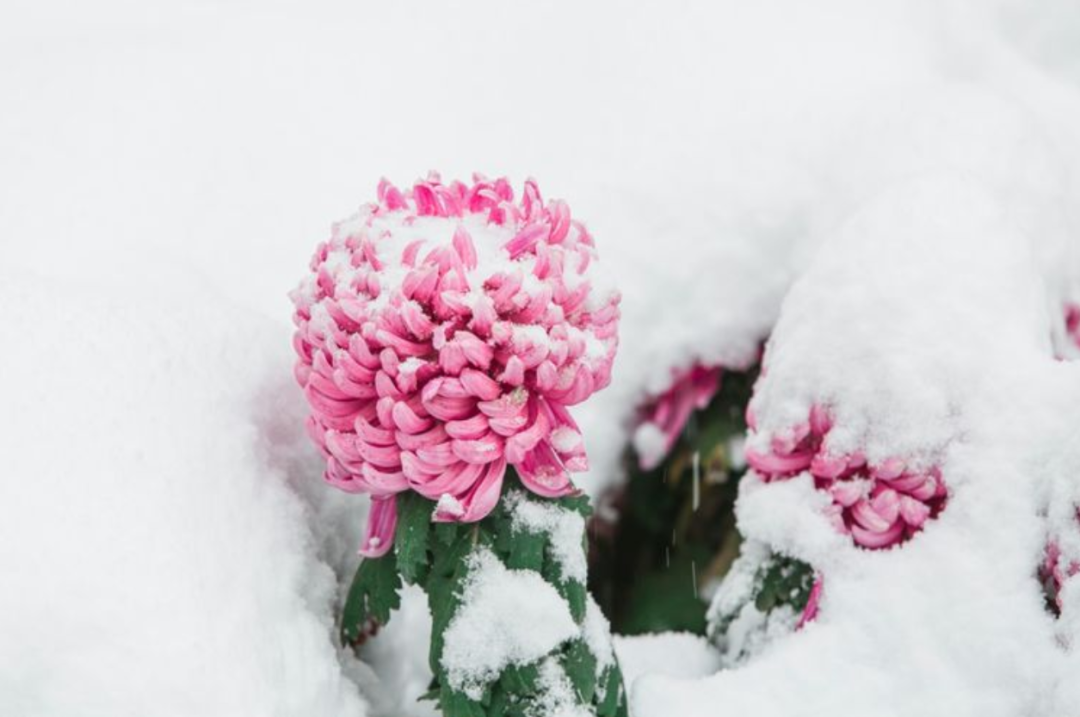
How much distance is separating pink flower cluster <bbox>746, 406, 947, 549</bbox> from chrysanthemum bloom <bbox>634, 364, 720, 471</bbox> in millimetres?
246

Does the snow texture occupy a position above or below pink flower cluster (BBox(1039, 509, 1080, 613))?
below

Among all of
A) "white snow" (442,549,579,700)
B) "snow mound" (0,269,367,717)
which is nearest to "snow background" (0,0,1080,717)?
"snow mound" (0,269,367,717)

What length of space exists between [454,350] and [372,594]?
0.24 m

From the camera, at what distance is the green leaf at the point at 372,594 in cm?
82

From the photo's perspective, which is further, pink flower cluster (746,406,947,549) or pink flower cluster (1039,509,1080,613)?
pink flower cluster (746,406,947,549)

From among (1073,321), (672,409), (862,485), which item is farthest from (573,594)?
(1073,321)

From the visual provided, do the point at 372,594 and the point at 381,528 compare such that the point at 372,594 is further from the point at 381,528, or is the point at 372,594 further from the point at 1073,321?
the point at 1073,321

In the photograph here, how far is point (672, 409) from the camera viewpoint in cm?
119

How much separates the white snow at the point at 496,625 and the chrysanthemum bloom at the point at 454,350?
57mm

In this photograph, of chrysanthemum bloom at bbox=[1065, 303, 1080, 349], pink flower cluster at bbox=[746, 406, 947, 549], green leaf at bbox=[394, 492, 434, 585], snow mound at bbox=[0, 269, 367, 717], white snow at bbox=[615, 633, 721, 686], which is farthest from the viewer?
chrysanthemum bloom at bbox=[1065, 303, 1080, 349]

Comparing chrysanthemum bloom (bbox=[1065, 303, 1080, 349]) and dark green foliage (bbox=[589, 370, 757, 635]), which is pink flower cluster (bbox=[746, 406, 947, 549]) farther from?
chrysanthemum bloom (bbox=[1065, 303, 1080, 349])

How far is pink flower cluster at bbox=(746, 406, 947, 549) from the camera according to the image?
2.88 feet

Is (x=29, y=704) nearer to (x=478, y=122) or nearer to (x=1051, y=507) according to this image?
(x=1051, y=507)

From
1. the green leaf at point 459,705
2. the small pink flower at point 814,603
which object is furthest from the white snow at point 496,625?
the small pink flower at point 814,603
